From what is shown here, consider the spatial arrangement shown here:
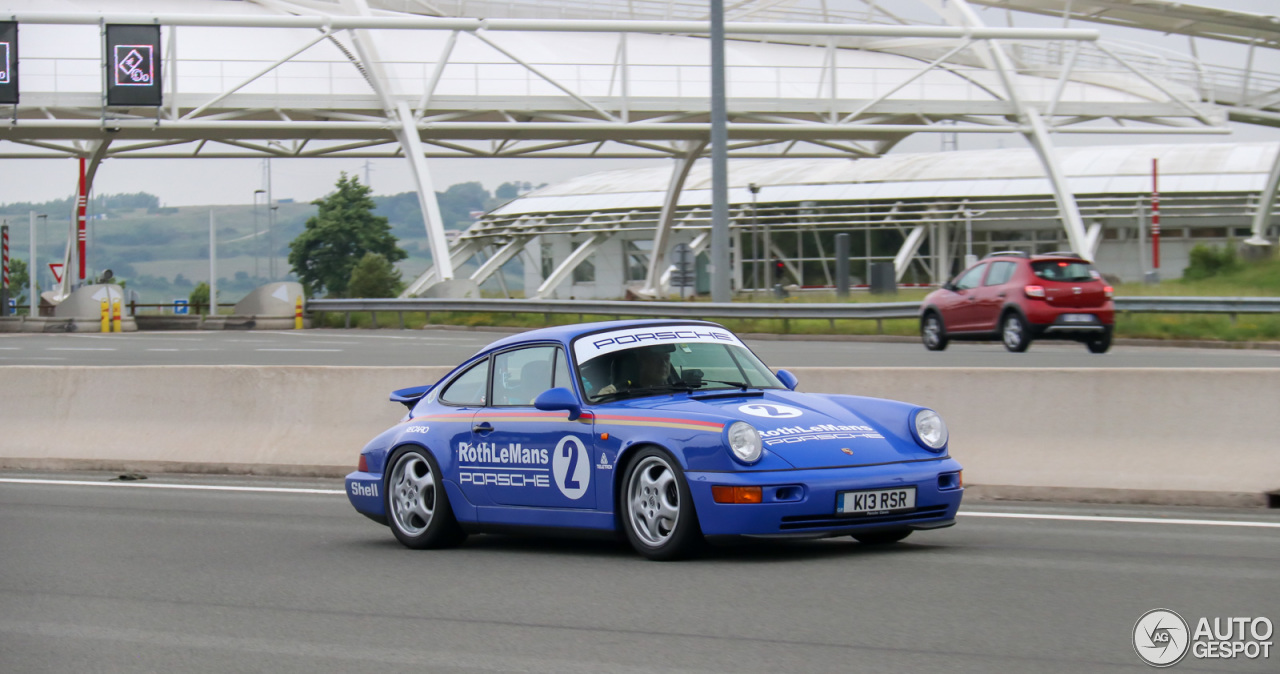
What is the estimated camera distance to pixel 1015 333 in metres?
22.1

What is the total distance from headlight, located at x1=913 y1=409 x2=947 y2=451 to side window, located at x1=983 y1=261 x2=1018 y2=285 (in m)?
15.2

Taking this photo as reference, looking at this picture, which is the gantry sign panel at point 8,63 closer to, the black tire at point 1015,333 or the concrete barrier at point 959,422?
the black tire at point 1015,333

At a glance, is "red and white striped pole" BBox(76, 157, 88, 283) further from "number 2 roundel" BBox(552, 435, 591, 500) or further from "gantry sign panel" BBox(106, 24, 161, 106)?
"number 2 roundel" BBox(552, 435, 591, 500)

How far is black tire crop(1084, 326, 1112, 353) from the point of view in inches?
864

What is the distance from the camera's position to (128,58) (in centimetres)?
3859

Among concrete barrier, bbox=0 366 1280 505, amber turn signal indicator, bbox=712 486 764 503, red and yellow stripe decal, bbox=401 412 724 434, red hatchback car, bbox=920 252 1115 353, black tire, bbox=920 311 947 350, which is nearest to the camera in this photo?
amber turn signal indicator, bbox=712 486 764 503

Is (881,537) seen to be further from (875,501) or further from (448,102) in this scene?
(448,102)

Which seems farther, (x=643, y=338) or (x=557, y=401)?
(x=643, y=338)

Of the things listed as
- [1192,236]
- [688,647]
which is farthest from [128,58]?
[1192,236]

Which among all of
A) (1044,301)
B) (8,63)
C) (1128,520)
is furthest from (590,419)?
(8,63)

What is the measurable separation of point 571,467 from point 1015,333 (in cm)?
1568

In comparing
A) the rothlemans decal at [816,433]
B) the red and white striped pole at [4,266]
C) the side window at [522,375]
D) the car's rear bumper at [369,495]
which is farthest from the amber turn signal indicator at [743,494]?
the red and white striped pole at [4,266]

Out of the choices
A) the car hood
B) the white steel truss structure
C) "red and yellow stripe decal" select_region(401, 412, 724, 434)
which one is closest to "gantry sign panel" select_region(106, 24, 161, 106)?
the white steel truss structure

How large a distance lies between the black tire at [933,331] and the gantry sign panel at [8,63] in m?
26.0
